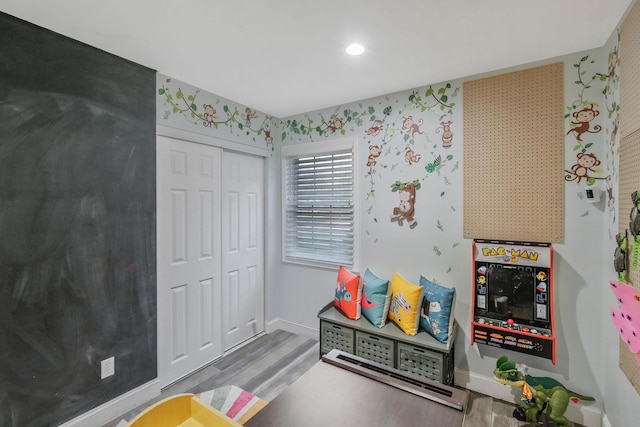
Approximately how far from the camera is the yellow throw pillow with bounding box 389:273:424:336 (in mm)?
2328

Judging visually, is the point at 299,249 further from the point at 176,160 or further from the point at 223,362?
the point at 176,160

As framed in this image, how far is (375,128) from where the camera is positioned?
285 cm

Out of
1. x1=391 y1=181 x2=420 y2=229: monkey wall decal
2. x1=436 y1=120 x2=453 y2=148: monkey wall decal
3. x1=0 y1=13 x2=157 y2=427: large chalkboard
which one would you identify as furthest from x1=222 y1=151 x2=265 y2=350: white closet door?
x1=436 y1=120 x2=453 y2=148: monkey wall decal

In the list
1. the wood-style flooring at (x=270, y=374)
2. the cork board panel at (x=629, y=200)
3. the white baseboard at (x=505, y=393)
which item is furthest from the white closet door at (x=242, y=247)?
the cork board panel at (x=629, y=200)

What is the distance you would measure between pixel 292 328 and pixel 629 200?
306cm

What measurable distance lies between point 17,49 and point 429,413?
276 centimetres

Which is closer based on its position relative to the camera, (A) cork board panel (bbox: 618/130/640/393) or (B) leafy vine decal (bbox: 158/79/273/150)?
(A) cork board panel (bbox: 618/130/640/393)

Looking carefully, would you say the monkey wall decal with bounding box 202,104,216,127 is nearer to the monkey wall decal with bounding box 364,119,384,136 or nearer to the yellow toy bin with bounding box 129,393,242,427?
the monkey wall decal with bounding box 364,119,384,136

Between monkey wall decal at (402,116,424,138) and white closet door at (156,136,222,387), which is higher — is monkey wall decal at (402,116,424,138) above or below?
above

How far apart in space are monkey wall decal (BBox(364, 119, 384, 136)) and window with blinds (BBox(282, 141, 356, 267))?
22 cm

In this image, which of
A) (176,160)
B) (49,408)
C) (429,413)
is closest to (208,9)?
(176,160)

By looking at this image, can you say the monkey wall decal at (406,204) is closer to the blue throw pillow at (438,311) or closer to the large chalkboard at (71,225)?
the blue throw pillow at (438,311)

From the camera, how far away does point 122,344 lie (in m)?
2.13

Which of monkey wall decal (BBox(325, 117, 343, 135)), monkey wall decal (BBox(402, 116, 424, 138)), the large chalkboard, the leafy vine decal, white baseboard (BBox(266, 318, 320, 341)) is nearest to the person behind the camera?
the large chalkboard
